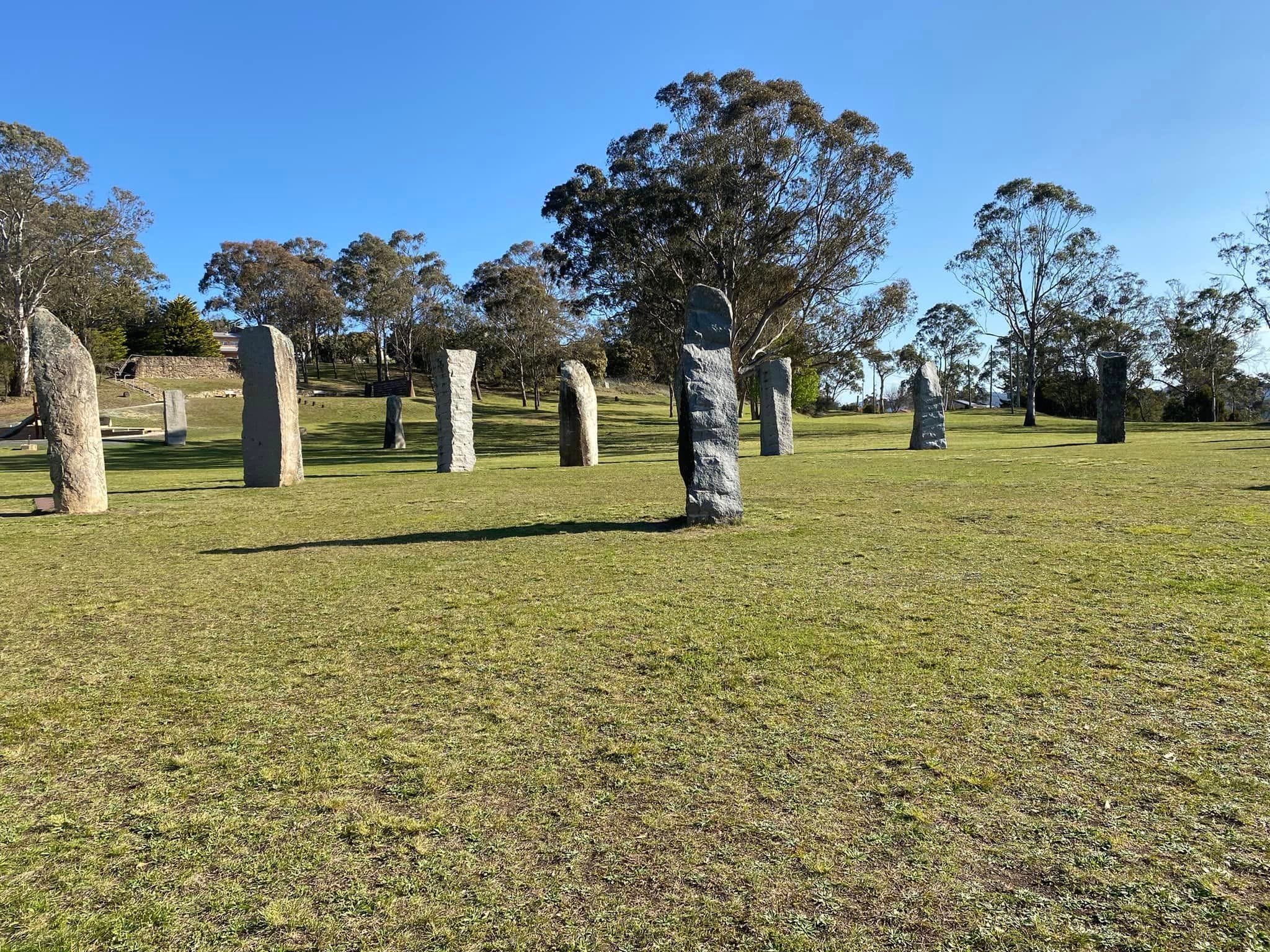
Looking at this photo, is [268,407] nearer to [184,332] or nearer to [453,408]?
[453,408]

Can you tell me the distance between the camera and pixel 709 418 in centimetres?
768

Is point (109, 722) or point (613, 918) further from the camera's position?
point (109, 722)

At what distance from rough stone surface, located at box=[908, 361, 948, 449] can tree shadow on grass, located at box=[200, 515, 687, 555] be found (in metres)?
13.3

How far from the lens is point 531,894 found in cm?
208

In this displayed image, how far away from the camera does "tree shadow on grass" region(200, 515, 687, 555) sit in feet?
23.4

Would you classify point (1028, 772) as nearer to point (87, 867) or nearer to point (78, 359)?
point (87, 867)

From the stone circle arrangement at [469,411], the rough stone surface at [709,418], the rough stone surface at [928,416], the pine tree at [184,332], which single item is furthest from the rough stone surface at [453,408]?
the pine tree at [184,332]

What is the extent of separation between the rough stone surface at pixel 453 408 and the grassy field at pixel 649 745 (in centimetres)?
886

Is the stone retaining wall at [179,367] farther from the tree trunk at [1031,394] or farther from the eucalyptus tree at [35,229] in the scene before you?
the tree trunk at [1031,394]

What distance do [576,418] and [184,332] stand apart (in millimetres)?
52872

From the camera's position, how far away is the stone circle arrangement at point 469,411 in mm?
7703

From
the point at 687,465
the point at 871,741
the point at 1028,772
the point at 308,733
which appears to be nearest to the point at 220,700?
the point at 308,733

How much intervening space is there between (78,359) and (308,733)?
Answer: 8467 mm

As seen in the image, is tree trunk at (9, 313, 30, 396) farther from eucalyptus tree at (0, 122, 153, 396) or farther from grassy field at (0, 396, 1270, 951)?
grassy field at (0, 396, 1270, 951)
